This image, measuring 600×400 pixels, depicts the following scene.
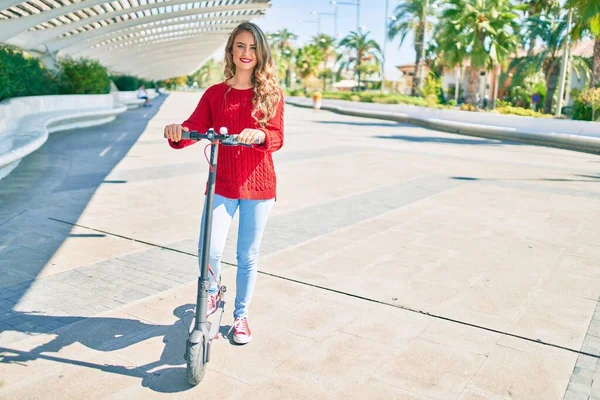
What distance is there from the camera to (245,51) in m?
3.14

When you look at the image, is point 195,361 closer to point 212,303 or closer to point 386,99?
point 212,303

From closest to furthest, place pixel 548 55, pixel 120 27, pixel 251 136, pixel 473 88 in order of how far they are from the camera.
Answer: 1. pixel 251 136
2. pixel 120 27
3. pixel 473 88
4. pixel 548 55

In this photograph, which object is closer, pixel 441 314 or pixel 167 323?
pixel 167 323

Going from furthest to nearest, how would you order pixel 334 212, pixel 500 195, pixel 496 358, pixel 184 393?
pixel 500 195 < pixel 334 212 < pixel 496 358 < pixel 184 393

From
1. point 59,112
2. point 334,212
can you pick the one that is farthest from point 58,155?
point 334,212

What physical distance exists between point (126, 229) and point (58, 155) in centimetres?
660

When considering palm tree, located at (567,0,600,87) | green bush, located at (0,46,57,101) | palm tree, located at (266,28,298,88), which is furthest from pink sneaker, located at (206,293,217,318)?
palm tree, located at (266,28,298,88)

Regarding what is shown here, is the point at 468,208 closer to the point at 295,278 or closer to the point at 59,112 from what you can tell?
the point at 295,278

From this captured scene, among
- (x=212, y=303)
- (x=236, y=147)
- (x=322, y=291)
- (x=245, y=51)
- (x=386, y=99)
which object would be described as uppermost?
(x=245, y=51)

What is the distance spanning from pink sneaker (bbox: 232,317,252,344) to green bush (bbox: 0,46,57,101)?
11886mm

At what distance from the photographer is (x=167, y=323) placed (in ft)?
12.5

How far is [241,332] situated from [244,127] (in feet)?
4.02

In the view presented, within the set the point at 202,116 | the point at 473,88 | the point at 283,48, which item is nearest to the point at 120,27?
the point at 473,88

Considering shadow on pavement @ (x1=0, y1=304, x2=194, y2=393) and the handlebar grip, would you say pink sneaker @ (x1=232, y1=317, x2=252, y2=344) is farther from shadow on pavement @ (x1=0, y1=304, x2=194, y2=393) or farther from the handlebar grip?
the handlebar grip
